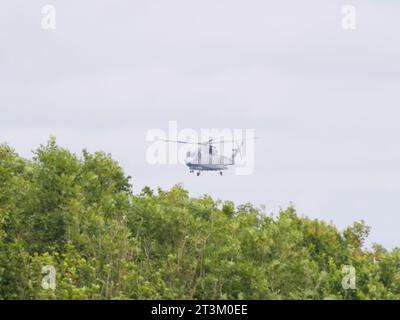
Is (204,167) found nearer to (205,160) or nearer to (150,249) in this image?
(205,160)

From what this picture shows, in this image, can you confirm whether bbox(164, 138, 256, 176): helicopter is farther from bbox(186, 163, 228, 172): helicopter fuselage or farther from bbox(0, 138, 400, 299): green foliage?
bbox(0, 138, 400, 299): green foliage

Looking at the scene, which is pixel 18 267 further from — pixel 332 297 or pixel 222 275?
pixel 332 297

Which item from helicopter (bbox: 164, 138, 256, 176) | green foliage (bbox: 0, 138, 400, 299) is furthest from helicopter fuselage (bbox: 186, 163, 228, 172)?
green foliage (bbox: 0, 138, 400, 299)

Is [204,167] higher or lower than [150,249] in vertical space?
higher

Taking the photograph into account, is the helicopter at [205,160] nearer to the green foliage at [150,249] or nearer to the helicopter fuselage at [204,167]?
the helicopter fuselage at [204,167]

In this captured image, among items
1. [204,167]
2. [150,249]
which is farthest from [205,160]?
[150,249]

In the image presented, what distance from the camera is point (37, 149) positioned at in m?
77.8

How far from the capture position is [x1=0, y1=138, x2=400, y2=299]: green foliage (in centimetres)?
6606

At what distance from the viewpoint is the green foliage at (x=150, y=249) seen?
66.1 meters

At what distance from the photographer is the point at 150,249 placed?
71.8 meters

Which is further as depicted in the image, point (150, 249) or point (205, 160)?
point (205, 160)

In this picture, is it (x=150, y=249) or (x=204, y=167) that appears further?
(x=204, y=167)
